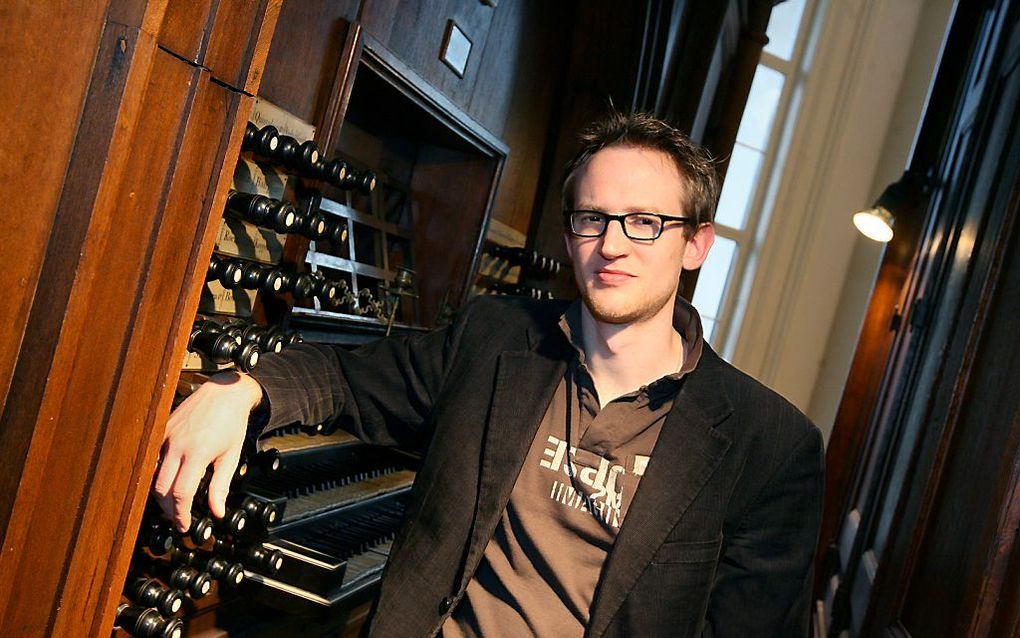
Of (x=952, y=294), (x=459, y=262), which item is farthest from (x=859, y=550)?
(x=459, y=262)

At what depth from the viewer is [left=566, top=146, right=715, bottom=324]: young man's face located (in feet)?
5.88

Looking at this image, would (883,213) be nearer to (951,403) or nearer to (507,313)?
(951,403)

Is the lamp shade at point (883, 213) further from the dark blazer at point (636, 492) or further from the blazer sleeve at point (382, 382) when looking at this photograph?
the blazer sleeve at point (382, 382)

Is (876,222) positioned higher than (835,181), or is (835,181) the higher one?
(835,181)

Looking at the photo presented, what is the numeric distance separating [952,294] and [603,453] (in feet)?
6.57

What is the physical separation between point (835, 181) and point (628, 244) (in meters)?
6.42

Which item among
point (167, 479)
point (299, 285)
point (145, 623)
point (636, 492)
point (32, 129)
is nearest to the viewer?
point (32, 129)

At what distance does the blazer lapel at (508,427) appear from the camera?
1760mm

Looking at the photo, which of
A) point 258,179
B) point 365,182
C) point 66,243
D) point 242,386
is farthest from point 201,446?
point 365,182

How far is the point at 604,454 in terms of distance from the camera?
5.87 feet

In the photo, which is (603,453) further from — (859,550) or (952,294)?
(859,550)

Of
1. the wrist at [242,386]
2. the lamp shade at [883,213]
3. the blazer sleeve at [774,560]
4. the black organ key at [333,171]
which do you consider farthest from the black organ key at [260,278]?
the lamp shade at [883,213]

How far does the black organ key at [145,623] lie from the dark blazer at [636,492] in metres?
0.38

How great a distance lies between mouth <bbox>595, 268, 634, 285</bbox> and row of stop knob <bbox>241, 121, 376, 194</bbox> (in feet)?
2.61
